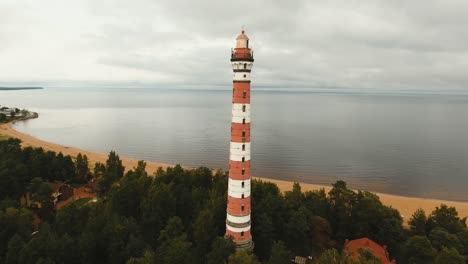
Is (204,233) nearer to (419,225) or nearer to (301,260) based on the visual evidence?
(301,260)

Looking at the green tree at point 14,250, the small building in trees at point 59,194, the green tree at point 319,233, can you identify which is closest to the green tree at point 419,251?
the green tree at point 319,233

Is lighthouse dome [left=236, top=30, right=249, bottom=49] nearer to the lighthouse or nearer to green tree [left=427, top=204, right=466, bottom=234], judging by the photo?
the lighthouse

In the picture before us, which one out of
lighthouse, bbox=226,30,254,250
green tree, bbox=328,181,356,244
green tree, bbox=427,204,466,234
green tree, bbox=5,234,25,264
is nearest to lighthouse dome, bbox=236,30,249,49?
lighthouse, bbox=226,30,254,250

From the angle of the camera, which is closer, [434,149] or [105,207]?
[105,207]

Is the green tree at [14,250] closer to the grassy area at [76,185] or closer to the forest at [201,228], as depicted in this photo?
the forest at [201,228]

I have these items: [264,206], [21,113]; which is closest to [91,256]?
[264,206]

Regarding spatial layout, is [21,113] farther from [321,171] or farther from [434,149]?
[434,149]
